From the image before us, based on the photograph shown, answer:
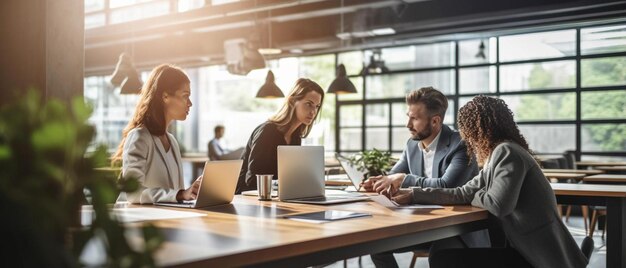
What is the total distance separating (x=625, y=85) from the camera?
30.0 ft

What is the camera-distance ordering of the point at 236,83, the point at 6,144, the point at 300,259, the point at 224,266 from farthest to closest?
the point at 236,83, the point at 300,259, the point at 224,266, the point at 6,144

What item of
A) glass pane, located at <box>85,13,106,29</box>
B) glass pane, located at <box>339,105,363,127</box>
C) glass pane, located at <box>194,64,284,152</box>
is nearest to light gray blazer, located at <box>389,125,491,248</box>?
glass pane, located at <box>339,105,363,127</box>

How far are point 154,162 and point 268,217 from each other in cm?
92

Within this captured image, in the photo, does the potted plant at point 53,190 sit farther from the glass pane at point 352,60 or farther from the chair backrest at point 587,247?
the glass pane at point 352,60

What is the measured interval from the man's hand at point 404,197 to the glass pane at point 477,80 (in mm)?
8175

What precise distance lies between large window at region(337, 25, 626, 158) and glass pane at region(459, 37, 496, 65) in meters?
0.02

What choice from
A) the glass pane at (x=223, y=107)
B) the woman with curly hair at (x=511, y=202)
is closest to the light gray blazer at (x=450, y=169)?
the woman with curly hair at (x=511, y=202)

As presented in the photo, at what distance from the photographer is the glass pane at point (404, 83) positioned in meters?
10.9

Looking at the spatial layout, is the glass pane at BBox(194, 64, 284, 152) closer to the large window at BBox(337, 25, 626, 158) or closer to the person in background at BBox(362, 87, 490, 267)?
the large window at BBox(337, 25, 626, 158)

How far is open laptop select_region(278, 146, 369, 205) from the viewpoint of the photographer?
9.02 ft

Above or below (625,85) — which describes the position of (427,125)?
below

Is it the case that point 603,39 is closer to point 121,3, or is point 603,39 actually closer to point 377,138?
point 377,138

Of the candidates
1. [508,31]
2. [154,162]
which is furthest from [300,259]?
[508,31]

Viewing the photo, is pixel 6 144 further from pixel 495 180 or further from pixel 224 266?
pixel 495 180
